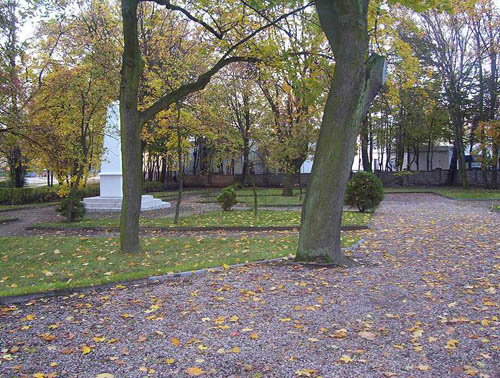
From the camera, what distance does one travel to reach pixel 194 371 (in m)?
3.07

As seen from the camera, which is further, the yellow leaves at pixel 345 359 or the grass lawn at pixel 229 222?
the grass lawn at pixel 229 222

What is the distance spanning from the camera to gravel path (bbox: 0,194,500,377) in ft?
10.3

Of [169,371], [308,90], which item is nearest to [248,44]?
[308,90]

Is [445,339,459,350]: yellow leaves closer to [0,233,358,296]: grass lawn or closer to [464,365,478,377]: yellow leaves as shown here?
[464,365,478,377]: yellow leaves

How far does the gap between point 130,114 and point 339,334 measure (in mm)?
5220

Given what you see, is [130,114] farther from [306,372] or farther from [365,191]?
[365,191]

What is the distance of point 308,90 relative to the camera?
812 centimetres

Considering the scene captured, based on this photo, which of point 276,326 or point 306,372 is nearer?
point 306,372

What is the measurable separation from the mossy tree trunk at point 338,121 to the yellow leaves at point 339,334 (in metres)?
2.53

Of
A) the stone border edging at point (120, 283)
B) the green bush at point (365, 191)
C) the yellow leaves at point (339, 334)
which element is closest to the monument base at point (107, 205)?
the green bush at point (365, 191)

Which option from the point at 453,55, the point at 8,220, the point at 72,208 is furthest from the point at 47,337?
the point at 453,55

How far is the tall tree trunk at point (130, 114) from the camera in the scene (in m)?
7.21

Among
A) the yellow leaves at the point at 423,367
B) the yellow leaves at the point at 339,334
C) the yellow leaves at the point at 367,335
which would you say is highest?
the yellow leaves at the point at 367,335

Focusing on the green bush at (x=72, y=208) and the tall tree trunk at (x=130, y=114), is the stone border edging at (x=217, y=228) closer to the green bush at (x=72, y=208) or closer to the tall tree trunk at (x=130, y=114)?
the green bush at (x=72, y=208)
